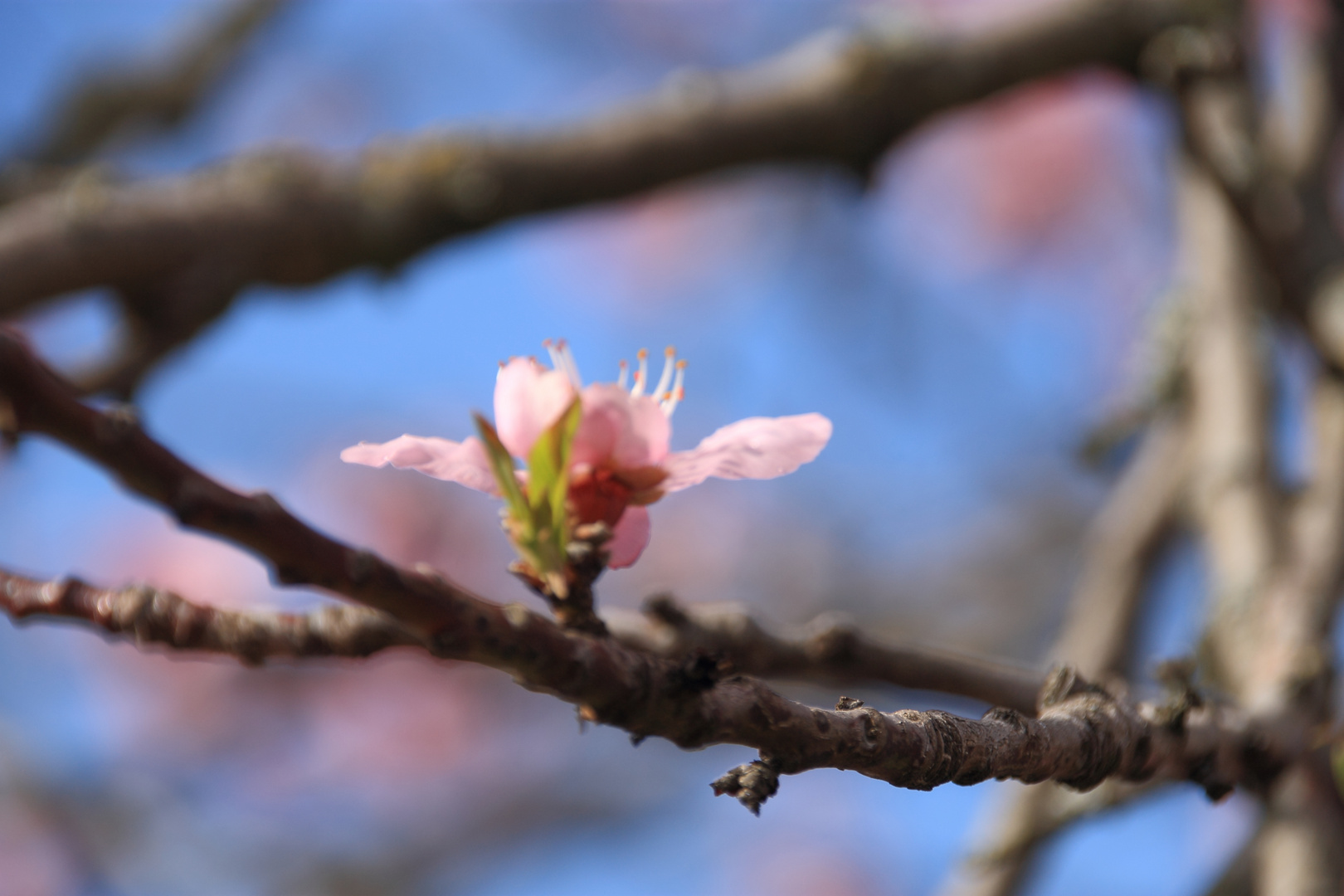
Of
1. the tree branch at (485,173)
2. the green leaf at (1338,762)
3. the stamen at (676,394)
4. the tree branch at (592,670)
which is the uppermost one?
the tree branch at (485,173)

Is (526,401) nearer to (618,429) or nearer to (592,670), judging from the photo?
(618,429)

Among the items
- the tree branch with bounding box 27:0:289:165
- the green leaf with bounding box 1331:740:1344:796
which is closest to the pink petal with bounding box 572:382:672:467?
the green leaf with bounding box 1331:740:1344:796

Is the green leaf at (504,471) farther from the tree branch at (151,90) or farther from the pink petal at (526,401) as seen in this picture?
the tree branch at (151,90)

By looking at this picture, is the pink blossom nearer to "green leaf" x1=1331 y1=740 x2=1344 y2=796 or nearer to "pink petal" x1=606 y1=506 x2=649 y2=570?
"pink petal" x1=606 y1=506 x2=649 y2=570

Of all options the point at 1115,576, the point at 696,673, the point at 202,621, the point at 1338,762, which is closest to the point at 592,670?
the point at 696,673

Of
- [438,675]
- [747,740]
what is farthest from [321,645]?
[438,675]

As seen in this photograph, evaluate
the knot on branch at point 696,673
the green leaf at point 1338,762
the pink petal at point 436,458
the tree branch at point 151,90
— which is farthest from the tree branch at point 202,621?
the tree branch at point 151,90
